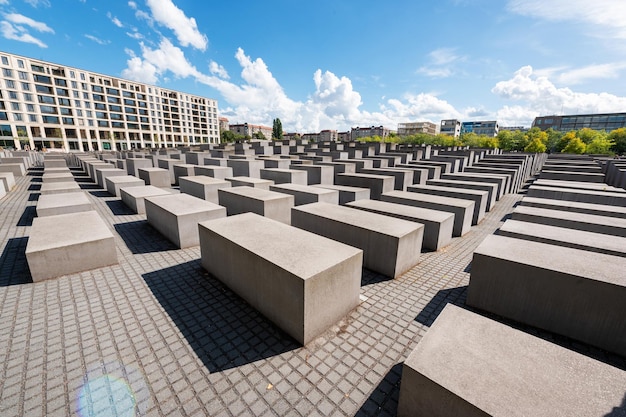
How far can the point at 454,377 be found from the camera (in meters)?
2.88

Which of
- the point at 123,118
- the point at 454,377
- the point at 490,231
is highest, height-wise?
the point at 123,118

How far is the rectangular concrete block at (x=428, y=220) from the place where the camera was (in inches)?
345

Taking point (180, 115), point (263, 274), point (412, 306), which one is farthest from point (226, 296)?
point (180, 115)

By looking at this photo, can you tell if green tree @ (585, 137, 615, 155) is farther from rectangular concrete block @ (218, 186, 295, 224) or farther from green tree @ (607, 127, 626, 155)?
rectangular concrete block @ (218, 186, 295, 224)

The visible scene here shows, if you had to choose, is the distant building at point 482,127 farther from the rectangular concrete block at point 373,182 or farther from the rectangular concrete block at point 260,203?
the rectangular concrete block at point 260,203

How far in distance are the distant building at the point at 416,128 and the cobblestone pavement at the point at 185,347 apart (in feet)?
508

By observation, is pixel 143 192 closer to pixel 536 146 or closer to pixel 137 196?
pixel 137 196

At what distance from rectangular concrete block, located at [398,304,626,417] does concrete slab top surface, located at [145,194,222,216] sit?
7.54 m

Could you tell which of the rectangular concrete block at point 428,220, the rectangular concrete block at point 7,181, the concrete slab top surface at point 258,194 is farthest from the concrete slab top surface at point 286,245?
the rectangular concrete block at point 7,181

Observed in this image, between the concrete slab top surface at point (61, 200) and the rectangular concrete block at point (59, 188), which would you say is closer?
the concrete slab top surface at point (61, 200)

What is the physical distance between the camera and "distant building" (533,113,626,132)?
9612 cm

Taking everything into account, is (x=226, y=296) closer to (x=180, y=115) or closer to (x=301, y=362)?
(x=301, y=362)

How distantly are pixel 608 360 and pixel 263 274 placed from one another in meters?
5.84

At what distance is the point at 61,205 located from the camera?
30.5 ft
